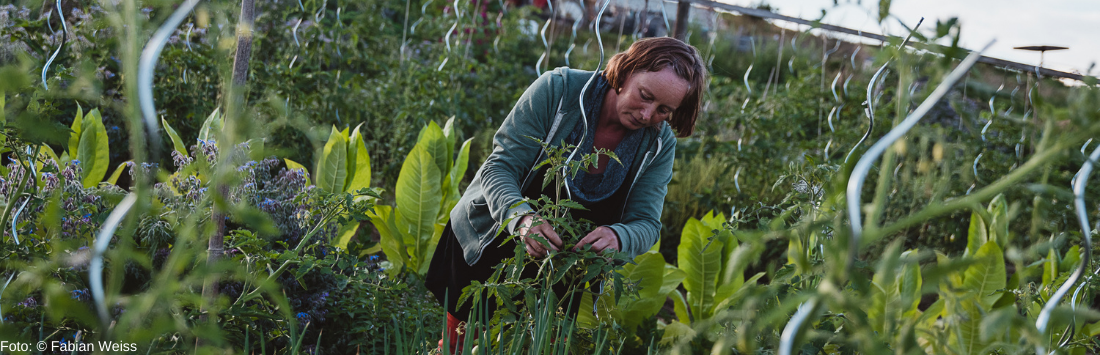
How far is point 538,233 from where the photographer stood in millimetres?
1462

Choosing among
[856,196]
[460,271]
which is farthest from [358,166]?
[856,196]

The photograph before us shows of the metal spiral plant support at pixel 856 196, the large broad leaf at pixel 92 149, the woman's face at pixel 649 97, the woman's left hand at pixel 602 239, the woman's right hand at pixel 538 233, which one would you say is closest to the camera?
the metal spiral plant support at pixel 856 196

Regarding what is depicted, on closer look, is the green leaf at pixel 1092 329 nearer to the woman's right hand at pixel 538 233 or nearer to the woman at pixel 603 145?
the woman at pixel 603 145

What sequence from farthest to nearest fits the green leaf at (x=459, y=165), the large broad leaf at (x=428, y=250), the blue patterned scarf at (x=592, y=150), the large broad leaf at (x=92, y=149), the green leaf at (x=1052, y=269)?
1. the green leaf at (x=459, y=165)
2. the large broad leaf at (x=428, y=250)
3. the green leaf at (x=1052, y=269)
4. the large broad leaf at (x=92, y=149)
5. the blue patterned scarf at (x=592, y=150)

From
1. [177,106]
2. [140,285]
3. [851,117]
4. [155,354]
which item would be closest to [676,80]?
[155,354]

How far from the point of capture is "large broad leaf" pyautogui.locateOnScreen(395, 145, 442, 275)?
7.79 ft

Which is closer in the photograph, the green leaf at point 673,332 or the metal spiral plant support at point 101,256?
the metal spiral plant support at point 101,256

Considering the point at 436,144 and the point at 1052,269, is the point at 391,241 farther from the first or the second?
the point at 1052,269

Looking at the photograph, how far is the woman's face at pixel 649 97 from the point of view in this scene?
1.70m

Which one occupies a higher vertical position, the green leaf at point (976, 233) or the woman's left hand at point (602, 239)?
the woman's left hand at point (602, 239)

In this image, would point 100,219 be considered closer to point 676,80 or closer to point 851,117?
point 676,80

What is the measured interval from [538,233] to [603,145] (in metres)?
0.55

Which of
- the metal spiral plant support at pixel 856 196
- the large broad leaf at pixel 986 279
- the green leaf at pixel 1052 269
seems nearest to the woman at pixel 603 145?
the metal spiral plant support at pixel 856 196

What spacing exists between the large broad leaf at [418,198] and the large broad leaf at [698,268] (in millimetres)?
886
